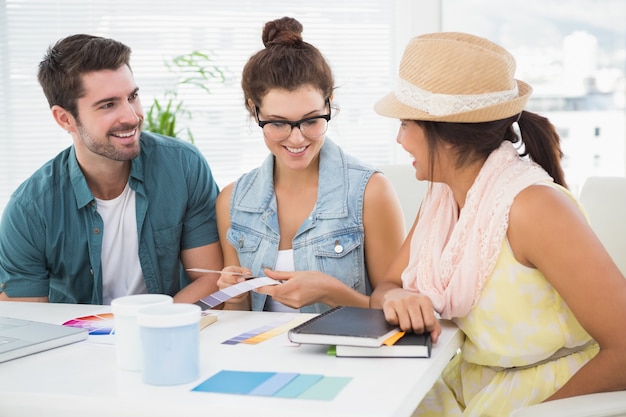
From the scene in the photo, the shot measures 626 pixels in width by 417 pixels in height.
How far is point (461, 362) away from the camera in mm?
1822

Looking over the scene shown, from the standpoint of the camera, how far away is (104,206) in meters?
2.47

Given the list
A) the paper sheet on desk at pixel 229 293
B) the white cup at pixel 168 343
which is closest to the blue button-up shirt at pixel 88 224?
the paper sheet on desk at pixel 229 293

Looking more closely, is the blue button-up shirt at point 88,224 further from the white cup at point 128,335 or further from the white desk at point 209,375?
the white cup at point 128,335

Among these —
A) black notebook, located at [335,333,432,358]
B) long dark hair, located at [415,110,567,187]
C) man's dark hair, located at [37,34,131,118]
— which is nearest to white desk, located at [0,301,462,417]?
black notebook, located at [335,333,432,358]

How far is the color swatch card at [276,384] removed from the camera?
4.05 ft

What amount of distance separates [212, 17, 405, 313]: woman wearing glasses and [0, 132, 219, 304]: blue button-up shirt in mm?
229

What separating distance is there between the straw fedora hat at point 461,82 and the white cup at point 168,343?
0.68 metres

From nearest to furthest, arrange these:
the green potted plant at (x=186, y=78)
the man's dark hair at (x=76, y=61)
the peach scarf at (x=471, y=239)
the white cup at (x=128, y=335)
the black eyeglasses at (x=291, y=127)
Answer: the white cup at (x=128, y=335)
the peach scarf at (x=471, y=239)
the black eyeglasses at (x=291, y=127)
the man's dark hair at (x=76, y=61)
the green potted plant at (x=186, y=78)

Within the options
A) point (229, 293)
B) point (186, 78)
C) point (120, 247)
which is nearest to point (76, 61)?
point (120, 247)

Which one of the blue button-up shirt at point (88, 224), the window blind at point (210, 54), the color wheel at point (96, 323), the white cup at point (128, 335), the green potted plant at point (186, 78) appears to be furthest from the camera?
the window blind at point (210, 54)

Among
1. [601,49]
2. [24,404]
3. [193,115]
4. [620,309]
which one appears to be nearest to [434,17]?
[601,49]

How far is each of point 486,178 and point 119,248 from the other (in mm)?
1298

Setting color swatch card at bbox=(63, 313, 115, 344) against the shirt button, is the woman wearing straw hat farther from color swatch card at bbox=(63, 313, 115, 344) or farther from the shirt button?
color swatch card at bbox=(63, 313, 115, 344)

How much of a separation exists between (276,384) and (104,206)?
137 centimetres
